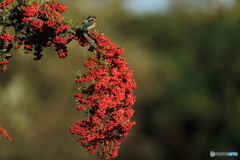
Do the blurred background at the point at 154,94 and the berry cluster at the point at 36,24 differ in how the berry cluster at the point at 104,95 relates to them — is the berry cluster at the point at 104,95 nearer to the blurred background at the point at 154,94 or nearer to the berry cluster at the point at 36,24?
the berry cluster at the point at 36,24

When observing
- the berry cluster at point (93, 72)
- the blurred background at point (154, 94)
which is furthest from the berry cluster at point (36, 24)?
the blurred background at point (154, 94)

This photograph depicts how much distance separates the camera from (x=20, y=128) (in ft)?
101

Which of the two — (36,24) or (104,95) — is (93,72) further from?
(36,24)

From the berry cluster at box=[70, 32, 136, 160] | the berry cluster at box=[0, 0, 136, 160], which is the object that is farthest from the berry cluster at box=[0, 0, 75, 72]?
the berry cluster at box=[70, 32, 136, 160]

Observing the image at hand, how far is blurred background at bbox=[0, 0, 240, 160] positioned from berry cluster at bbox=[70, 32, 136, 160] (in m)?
20.5

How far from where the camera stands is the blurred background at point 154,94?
105 feet

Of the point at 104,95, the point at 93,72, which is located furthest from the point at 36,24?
the point at 104,95

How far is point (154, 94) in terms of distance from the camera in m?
40.5

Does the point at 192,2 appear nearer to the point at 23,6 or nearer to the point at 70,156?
the point at 70,156

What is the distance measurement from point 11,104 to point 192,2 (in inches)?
1173

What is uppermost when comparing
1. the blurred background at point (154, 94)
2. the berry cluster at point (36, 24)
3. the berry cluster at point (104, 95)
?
the blurred background at point (154, 94)

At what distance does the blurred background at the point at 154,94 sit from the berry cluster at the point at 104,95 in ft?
67.2

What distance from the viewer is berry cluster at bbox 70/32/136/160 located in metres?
9.66

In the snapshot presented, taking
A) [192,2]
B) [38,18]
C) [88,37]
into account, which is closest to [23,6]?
[38,18]
